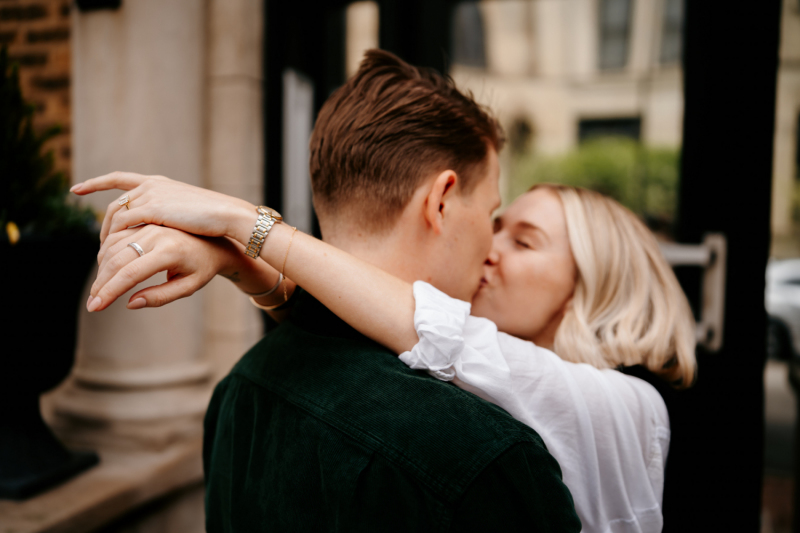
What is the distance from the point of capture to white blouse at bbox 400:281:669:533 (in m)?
0.96

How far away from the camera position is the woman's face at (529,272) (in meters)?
1.47

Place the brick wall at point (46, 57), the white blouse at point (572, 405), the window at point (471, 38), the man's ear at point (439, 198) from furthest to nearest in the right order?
1. the window at point (471, 38)
2. the brick wall at point (46, 57)
3. the man's ear at point (439, 198)
4. the white blouse at point (572, 405)

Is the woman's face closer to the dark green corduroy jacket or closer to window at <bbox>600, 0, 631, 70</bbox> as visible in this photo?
the dark green corduroy jacket

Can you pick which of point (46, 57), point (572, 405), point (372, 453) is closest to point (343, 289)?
point (372, 453)

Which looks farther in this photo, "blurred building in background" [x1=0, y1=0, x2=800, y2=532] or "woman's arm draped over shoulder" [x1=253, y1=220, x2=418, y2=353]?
"blurred building in background" [x1=0, y1=0, x2=800, y2=532]

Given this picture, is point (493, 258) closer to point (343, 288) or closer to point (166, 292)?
point (343, 288)

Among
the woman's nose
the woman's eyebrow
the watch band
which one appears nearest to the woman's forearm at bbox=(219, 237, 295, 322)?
the watch band

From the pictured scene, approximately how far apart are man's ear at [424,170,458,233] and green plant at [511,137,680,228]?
4.01 meters

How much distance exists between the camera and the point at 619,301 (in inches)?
58.2

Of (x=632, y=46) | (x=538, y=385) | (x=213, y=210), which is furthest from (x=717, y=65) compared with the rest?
(x=632, y=46)

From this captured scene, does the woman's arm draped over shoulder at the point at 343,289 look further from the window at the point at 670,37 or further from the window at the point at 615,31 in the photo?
the window at the point at 615,31

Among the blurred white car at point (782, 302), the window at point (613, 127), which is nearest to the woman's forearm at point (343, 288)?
the blurred white car at point (782, 302)

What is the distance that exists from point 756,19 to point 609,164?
4256 millimetres

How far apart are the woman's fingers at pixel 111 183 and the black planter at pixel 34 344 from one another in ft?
3.79
